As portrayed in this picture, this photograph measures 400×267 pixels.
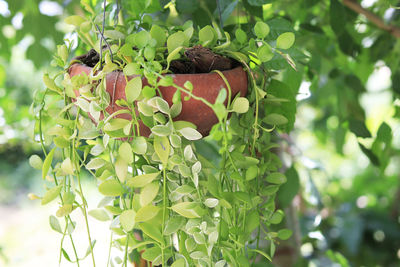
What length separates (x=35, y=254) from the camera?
8.27ft

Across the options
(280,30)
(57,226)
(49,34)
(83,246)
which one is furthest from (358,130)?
(83,246)

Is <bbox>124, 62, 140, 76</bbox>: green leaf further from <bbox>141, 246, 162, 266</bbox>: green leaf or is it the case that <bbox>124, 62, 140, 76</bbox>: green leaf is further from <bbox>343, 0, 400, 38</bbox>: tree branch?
<bbox>343, 0, 400, 38</bbox>: tree branch

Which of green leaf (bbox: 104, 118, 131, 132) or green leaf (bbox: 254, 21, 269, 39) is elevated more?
green leaf (bbox: 254, 21, 269, 39)

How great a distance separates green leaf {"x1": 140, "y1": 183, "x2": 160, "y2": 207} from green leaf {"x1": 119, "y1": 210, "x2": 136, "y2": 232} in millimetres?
14

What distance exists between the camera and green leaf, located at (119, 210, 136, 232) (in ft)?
1.29

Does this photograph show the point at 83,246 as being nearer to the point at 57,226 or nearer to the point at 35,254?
the point at 35,254

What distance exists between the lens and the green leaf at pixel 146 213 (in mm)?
387

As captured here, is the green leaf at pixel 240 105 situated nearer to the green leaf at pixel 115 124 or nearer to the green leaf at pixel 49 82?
the green leaf at pixel 115 124

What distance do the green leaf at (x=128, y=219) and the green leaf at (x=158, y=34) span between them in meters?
0.18

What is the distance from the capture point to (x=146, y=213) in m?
0.39

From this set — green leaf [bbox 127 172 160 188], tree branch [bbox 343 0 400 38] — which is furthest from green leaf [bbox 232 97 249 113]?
tree branch [bbox 343 0 400 38]

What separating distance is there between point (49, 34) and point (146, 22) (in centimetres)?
62

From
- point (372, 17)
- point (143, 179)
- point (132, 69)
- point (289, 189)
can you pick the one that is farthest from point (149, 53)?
point (372, 17)

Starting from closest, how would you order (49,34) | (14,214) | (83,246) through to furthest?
1. (49,34)
2. (83,246)
3. (14,214)
